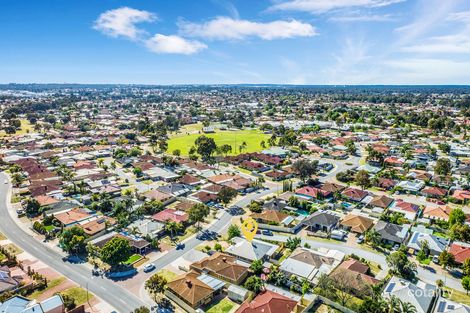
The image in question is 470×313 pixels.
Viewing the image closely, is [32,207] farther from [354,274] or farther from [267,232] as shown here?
[354,274]

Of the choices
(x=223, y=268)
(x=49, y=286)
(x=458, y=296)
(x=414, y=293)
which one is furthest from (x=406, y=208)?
(x=49, y=286)

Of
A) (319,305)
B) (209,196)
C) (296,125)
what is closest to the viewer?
(319,305)

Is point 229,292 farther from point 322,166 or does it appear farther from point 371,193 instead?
point 322,166

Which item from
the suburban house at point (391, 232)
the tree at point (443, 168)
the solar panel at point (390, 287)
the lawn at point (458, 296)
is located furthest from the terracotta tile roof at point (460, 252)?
the tree at point (443, 168)

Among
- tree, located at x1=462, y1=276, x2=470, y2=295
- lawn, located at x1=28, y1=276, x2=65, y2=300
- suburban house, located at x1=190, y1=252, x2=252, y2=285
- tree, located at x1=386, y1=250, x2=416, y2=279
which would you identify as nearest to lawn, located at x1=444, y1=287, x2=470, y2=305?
tree, located at x1=462, y1=276, x2=470, y2=295

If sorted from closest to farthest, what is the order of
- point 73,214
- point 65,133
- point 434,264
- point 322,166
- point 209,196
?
point 434,264 < point 73,214 < point 209,196 < point 322,166 < point 65,133

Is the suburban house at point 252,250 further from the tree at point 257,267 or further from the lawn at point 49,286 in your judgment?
the lawn at point 49,286

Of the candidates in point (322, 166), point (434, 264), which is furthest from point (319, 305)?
point (322, 166)
